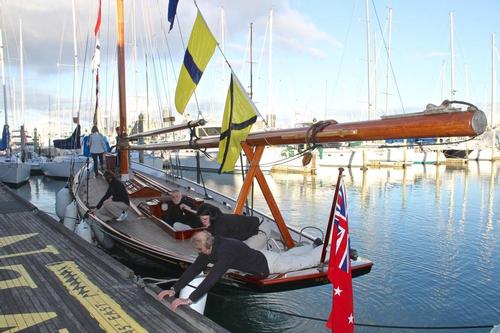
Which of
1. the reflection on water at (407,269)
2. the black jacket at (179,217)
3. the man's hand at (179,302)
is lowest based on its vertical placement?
the reflection on water at (407,269)

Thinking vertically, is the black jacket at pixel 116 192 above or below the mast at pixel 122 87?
below

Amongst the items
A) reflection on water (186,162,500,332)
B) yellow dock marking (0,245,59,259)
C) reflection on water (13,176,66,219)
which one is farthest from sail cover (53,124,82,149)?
yellow dock marking (0,245,59,259)

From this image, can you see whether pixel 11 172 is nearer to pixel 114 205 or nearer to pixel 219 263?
pixel 114 205

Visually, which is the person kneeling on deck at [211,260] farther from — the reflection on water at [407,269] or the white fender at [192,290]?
the reflection on water at [407,269]

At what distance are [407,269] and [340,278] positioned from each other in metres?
6.19

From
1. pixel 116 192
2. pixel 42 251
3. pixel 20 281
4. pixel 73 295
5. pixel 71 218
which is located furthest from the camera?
pixel 71 218

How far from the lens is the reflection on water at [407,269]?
7.48m

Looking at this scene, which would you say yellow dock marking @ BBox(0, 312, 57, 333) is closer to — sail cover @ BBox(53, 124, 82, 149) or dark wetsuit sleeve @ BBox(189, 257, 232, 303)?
dark wetsuit sleeve @ BBox(189, 257, 232, 303)

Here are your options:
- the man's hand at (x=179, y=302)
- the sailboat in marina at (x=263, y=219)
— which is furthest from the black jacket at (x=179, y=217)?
the man's hand at (x=179, y=302)

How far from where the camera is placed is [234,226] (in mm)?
6609

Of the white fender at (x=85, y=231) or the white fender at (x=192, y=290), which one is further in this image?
the white fender at (x=85, y=231)

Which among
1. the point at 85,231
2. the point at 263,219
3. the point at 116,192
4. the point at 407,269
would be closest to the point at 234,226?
the point at 263,219

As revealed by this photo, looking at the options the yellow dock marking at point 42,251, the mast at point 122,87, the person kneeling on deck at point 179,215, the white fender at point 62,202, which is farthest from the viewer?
the white fender at point 62,202

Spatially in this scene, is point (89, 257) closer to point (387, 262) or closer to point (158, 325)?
point (158, 325)
